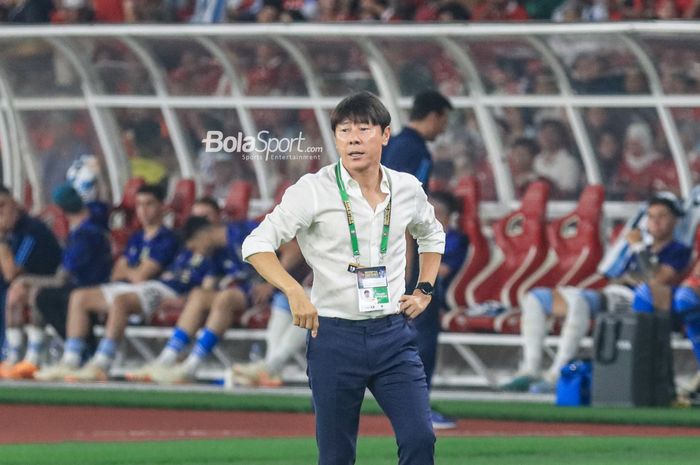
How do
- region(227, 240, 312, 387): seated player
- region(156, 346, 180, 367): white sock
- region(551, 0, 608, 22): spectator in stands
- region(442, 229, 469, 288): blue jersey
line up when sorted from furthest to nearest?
A: region(551, 0, 608, 22): spectator in stands < region(156, 346, 180, 367): white sock < region(227, 240, 312, 387): seated player < region(442, 229, 469, 288): blue jersey

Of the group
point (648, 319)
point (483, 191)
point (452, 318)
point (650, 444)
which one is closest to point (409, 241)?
point (650, 444)

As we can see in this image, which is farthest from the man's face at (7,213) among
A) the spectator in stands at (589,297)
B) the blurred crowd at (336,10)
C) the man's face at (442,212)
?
the spectator in stands at (589,297)

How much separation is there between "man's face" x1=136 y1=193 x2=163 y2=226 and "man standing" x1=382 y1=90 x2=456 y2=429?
18.2 ft

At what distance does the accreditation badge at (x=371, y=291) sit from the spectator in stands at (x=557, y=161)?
975cm

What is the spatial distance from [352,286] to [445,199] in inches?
354

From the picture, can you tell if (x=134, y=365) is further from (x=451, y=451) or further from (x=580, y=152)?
(x=451, y=451)

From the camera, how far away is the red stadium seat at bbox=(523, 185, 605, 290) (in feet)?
53.9

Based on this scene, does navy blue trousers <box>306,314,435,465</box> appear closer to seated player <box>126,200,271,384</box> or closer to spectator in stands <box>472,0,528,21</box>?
seated player <box>126,200,271,384</box>

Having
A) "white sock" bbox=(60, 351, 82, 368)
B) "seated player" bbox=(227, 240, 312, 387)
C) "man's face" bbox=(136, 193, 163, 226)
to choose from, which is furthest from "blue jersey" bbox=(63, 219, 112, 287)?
"seated player" bbox=(227, 240, 312, 387)

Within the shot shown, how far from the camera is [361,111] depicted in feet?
24.1

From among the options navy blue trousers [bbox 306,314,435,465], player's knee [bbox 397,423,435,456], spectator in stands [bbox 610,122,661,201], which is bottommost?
player's knee [bbox 397,423,435,456]

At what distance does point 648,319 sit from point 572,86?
2658 millimetres

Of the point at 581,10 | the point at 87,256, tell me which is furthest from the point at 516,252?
the point at 87,256

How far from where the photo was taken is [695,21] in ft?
49.7
